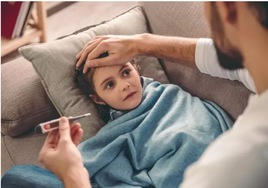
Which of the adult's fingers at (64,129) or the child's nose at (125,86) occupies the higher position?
the adult's fingers at (64,129)

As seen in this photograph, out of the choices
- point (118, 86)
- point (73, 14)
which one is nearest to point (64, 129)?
point (118, 86)

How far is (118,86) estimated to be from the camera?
50.1 inches

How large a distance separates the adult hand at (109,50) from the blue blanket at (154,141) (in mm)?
175

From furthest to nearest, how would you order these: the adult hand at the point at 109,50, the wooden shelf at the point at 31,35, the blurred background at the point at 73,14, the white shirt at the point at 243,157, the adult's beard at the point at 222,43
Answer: the blurred background at the point at 73,14 → the wooden shelf at the point at 31,35 → the adult hand at the point at 109,50 → the adult's beard at the point at 222,43 → the white shirt at the point at 243,157

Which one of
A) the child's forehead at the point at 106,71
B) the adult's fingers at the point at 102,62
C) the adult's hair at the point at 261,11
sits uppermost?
the adult's hair at the point at 261,11

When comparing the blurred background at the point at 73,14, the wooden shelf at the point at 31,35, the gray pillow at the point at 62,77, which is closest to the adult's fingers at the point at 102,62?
the gray pillow at the point at 62,77

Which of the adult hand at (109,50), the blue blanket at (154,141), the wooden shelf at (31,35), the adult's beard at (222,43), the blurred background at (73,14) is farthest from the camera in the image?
the blurred background at (73,14)

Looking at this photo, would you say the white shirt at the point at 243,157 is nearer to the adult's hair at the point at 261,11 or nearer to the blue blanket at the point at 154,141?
the adult's hair at the point at 261,11

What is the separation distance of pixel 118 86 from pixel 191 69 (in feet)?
0.98

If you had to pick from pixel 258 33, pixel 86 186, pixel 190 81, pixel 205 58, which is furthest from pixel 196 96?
pixel 258 33

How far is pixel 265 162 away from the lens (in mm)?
608

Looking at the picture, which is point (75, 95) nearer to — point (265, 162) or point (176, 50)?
point (176, 50)

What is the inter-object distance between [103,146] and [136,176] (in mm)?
162

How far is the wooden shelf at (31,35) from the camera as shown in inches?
82.1
